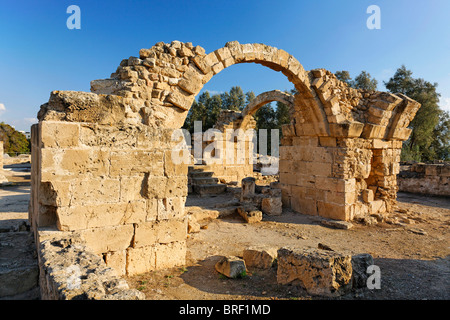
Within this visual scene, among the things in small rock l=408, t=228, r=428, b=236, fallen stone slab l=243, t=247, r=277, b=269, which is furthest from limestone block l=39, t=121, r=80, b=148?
small rock l=408, t=228, r=428, b=236

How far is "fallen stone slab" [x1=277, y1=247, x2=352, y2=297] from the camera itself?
3.14 m

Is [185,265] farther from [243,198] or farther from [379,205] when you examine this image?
[379,205]

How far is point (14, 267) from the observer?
286 cm

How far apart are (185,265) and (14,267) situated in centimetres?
201

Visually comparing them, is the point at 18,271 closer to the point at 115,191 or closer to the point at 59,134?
the point at 115,191

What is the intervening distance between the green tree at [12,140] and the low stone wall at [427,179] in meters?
31.8

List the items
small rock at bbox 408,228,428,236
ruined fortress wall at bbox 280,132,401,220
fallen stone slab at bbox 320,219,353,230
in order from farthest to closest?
1. ruined fortress wall at bbox 280,132,401,220
2. fallen stone slab at bbox 320,219,353,230
3. small rock at bbox 408,228,428,236

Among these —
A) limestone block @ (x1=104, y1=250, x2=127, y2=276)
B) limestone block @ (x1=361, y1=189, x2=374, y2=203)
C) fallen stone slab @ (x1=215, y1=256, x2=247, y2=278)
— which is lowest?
fallen stone slab @ (x1=215, y1=256, x2=247, y2=278)

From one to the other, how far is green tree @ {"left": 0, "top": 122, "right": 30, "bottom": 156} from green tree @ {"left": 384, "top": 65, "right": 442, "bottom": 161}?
1392 inches

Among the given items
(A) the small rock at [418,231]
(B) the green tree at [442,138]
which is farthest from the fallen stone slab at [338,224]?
(B) the green tree at [442,138]

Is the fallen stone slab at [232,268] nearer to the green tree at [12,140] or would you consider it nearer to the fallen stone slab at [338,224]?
the fallen stone slab at [338,224]

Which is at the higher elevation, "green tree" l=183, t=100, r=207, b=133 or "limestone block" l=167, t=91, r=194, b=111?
"green tree" l=183, t=100, r=207, b=133

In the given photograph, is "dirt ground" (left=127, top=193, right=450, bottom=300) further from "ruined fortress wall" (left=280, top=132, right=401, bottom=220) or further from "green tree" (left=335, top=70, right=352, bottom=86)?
"green tree" (left=335, top=70, right=352, bottom=86)

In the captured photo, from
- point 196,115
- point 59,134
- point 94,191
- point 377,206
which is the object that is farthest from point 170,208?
point 196,115
